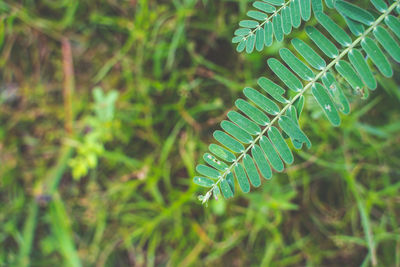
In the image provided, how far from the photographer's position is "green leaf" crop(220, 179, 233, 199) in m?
1.03

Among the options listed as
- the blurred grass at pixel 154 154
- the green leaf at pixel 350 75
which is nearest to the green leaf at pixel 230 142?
the green leaf at pixel 350 75

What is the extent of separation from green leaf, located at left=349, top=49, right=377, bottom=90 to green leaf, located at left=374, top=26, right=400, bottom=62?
2.8 inches

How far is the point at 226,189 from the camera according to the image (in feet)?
3.39

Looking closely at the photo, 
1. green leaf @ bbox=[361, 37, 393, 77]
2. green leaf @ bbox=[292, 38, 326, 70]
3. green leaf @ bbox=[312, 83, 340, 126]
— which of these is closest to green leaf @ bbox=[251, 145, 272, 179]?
green leaf @ bbox=[312, 83, 340, 126]

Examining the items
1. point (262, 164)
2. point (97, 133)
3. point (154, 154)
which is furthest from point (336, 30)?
point (97, 133)

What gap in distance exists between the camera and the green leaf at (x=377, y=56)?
971 millimetres

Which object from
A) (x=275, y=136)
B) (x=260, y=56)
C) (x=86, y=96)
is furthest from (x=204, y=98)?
(x=275, y=136)

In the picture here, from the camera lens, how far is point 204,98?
203 centimetres

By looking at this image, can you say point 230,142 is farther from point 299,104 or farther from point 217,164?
point 299,104

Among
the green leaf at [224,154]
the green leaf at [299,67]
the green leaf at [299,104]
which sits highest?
the green leaf at [299,67]

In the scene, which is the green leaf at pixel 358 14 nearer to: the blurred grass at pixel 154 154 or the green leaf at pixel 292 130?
the green leaf at pixel 292 130

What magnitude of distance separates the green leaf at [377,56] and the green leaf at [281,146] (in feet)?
1.19

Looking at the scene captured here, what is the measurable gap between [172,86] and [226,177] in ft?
3.64

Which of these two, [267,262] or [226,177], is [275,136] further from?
[267,262]
